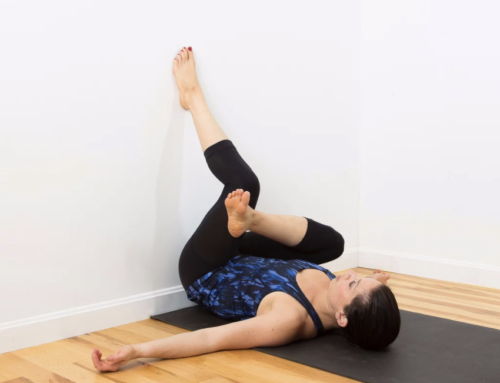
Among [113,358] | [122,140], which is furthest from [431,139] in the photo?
[113,358]

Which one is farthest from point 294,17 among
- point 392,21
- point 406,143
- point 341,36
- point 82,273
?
point 82,273

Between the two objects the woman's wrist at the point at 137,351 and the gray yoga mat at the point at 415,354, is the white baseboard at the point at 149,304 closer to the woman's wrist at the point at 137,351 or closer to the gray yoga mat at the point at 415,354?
the gray yoga mat at the point at 415,354

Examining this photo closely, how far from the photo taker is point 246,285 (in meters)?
2.36

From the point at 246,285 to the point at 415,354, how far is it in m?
0.70

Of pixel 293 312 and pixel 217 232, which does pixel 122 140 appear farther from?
pixel 293 312

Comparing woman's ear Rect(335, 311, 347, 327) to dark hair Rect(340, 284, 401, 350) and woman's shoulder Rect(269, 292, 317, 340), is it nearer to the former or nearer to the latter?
dark hair Rect(340, 284, 401, 350)

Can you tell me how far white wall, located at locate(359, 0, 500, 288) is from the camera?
3.16 meters

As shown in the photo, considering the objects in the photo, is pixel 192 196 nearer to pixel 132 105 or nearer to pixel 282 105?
pixel 132 105

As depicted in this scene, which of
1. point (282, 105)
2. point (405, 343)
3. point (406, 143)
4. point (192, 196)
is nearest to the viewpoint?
point (405, 343)

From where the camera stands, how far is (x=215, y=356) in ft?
6.73

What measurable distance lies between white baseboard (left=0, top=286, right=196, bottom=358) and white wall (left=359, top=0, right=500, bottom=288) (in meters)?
1.48

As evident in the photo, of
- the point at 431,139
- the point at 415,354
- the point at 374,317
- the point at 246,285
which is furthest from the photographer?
the point at 431,139

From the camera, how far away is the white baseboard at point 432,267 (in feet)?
10.4

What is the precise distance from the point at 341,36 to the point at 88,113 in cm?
186
